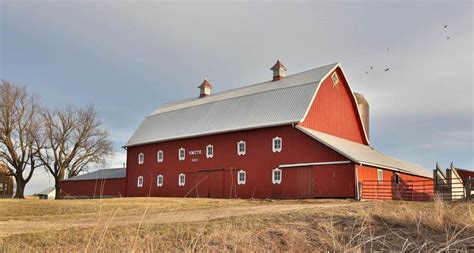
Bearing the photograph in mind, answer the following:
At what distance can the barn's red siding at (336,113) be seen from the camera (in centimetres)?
2855

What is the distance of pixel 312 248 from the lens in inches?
291

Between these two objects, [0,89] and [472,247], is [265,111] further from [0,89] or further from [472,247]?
[0,89]

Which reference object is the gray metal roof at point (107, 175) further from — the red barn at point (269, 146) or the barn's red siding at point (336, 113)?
the barn's red siding at point (336, 113)

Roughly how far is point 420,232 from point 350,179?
1547cm

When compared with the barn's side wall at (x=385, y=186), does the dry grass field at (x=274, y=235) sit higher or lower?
lower

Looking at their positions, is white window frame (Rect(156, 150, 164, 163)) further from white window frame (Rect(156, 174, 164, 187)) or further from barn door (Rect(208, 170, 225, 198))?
barn door (Rect(208, 170, 225, 198))

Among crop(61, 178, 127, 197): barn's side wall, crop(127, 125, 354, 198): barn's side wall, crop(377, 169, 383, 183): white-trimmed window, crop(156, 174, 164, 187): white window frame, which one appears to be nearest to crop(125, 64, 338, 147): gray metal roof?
crop(127, 125, 354, 198): barn's side wall

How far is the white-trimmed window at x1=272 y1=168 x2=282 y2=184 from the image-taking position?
26.8 m

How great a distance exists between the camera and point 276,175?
88.6ft

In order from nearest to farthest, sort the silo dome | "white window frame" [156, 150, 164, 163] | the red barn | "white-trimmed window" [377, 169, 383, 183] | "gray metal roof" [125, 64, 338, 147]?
the red barn, "white-trimmed window" [377, 169, 383, 183], "gray metal roof" [125, 64, 338, 147], "white window frame" [156, 150, 164, 163], the silo dome

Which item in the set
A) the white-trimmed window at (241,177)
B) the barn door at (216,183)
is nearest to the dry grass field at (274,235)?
the white-trimmed window at (241,177)

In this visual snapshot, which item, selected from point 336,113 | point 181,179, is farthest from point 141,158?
point 336,113

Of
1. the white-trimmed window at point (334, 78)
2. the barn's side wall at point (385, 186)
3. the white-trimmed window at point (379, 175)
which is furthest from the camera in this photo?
the white-trimmed window at point (334, 78)

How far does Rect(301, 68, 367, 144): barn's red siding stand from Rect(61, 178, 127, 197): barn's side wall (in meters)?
A: 19.4
